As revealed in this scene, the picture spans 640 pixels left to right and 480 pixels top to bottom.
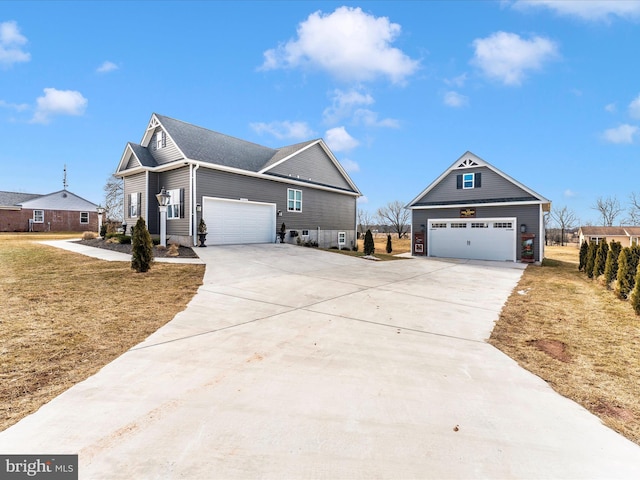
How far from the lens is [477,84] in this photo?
1811cm

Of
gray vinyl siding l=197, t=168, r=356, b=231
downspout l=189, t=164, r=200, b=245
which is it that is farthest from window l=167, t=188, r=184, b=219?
gray vinyl siding l=197, t=168, r=356, b=231

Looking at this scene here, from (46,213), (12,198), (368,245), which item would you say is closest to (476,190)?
(368,245)

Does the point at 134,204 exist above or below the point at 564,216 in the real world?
below

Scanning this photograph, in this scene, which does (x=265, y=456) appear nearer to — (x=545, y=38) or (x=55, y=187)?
(x=545, y=38)

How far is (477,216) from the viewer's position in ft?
59.9

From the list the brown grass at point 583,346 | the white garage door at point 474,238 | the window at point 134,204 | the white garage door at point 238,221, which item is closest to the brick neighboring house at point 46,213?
the window at point 134,204

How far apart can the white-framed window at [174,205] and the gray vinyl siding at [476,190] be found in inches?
583

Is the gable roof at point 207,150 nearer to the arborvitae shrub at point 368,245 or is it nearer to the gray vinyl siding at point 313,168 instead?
the gray vinyl siding at point 313,168

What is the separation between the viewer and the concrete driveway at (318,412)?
201cm

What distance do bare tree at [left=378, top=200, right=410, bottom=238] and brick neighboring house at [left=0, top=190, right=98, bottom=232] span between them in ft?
149

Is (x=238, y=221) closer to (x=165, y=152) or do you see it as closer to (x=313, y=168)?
(x=165, y=152)

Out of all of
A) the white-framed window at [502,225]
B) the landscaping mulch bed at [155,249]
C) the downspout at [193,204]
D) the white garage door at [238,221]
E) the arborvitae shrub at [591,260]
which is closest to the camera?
the arborvitae shrub at [591,260]

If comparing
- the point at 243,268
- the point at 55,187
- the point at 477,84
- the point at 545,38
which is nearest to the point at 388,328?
the point at 243,268

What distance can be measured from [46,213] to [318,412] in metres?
44.8
